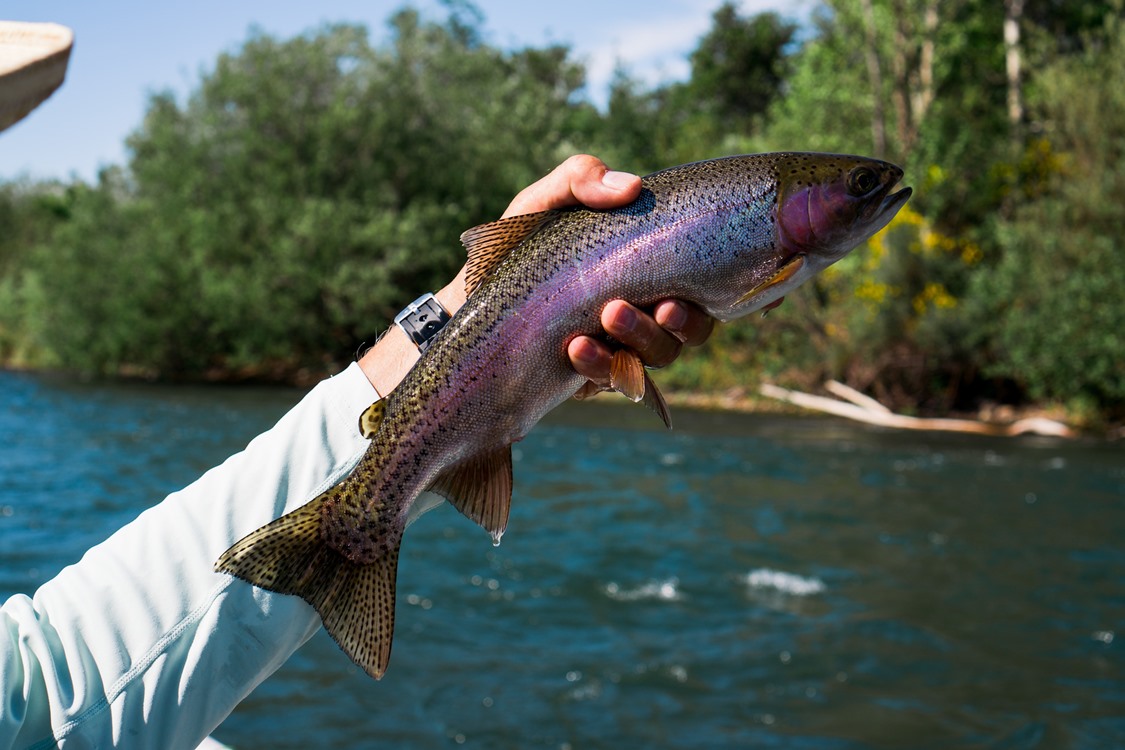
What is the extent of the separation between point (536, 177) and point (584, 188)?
31.7 meters

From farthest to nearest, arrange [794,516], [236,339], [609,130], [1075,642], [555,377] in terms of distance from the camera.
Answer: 1. [609,130]
2. [236,339]
3. [794,516]
4. [1075,642]
5. [555,377]

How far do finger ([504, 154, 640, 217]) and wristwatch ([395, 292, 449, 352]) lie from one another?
31cm

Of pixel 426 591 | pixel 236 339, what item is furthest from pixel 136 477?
pixel 236 339

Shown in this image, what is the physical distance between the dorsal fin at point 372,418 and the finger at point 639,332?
1.67ft

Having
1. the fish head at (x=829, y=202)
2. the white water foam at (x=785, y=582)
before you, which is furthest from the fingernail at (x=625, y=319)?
the white water foam at (x=785, y=582)

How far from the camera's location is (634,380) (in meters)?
2.29

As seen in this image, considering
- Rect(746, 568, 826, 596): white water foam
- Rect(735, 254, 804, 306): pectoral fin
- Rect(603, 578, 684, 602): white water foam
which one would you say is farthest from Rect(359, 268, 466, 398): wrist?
Rect(746, 568, 826, 596): white water foam

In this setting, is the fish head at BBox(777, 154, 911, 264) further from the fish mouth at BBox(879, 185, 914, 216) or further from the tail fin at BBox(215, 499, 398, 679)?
the tail fin at BBox(215, 499, 398, 679)

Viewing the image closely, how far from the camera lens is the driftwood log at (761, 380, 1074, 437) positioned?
2117 cm

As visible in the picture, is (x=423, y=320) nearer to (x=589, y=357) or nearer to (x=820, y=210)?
(x=589, y=357)

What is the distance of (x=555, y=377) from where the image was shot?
2.29 metres

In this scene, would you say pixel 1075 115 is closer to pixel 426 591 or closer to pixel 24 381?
pixel 426 591

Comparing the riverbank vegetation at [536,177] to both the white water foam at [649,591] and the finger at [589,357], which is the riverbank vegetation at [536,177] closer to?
the white water foam at [649,591]

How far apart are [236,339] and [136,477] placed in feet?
55.1
